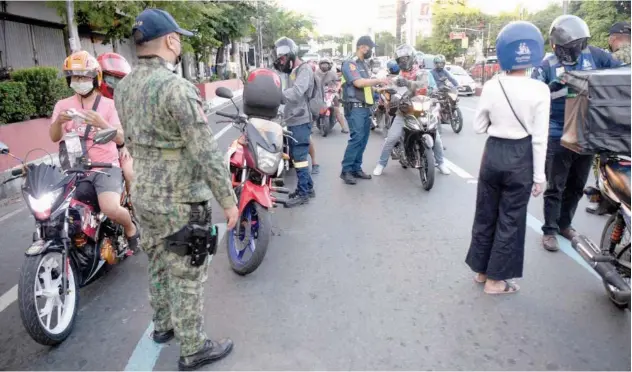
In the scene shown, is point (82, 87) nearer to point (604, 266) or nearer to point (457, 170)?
point (604, 266)

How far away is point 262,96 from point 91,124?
1.57m

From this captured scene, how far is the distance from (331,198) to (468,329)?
132 inches

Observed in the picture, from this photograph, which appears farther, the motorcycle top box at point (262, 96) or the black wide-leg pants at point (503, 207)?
the motorcycle top box at point (262, 96)

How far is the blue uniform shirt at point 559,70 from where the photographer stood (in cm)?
423

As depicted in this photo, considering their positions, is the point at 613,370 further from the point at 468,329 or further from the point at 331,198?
the point at 331,198

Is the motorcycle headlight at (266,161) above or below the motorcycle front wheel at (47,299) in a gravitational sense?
above

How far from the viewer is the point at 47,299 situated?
10.2 ft

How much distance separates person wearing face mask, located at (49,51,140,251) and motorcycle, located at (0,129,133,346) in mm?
135

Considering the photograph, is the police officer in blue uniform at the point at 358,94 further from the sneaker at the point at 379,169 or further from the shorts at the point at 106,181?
Answer: the shorts at the point at 106,181

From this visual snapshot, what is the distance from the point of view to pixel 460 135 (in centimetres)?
1105

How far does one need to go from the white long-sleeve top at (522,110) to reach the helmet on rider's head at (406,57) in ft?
12.7

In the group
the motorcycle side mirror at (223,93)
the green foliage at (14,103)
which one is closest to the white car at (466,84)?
the green foliage at (14,103)

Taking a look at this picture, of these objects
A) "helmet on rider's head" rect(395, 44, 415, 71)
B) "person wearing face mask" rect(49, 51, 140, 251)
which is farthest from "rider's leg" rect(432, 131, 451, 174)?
"person wearing face mask" rect(49, 51, 140, 251)

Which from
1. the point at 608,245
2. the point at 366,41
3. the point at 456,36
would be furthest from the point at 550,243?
the point at 456,36
